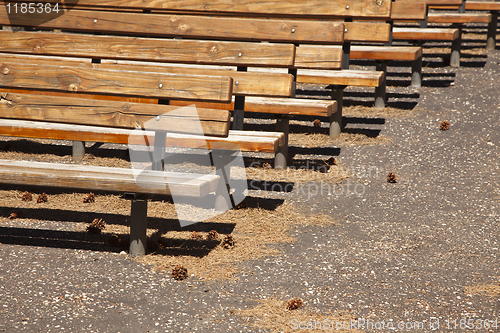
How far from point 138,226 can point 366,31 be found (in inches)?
148

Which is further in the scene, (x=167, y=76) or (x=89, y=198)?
(x=89, y=198)

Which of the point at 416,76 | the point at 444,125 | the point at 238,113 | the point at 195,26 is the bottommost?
the point at 444,125

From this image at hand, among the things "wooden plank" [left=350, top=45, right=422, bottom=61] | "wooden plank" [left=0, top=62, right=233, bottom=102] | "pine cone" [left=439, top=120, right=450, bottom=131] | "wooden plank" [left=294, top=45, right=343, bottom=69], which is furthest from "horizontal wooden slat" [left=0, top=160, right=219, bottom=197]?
"wooden plank" [left=350, top=45, right=422, bottom=61]

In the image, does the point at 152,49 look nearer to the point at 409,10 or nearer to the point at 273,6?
the point at 273,6

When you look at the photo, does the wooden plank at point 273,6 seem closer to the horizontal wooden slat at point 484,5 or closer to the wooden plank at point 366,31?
the wooden plank at point 366,31

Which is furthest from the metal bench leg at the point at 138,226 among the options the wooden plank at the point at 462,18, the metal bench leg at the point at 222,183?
the wooden plank at the point at 462,18

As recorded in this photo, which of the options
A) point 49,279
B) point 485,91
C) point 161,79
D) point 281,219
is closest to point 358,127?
point 485,91

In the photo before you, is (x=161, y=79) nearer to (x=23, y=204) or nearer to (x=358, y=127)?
(x=23, y=204)

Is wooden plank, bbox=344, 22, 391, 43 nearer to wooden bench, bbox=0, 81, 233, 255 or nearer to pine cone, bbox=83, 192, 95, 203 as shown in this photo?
wooden bench, bbox=0, 81, 233, 255

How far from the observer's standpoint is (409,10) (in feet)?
21.5

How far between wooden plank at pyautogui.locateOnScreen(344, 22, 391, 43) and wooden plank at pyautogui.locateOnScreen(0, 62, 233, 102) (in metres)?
2.75

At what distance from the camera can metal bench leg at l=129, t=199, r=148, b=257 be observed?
317 centimetres

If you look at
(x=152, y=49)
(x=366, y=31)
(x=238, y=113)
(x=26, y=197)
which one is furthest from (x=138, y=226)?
(x=366, y=31)

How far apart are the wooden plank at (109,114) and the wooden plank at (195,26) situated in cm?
143
